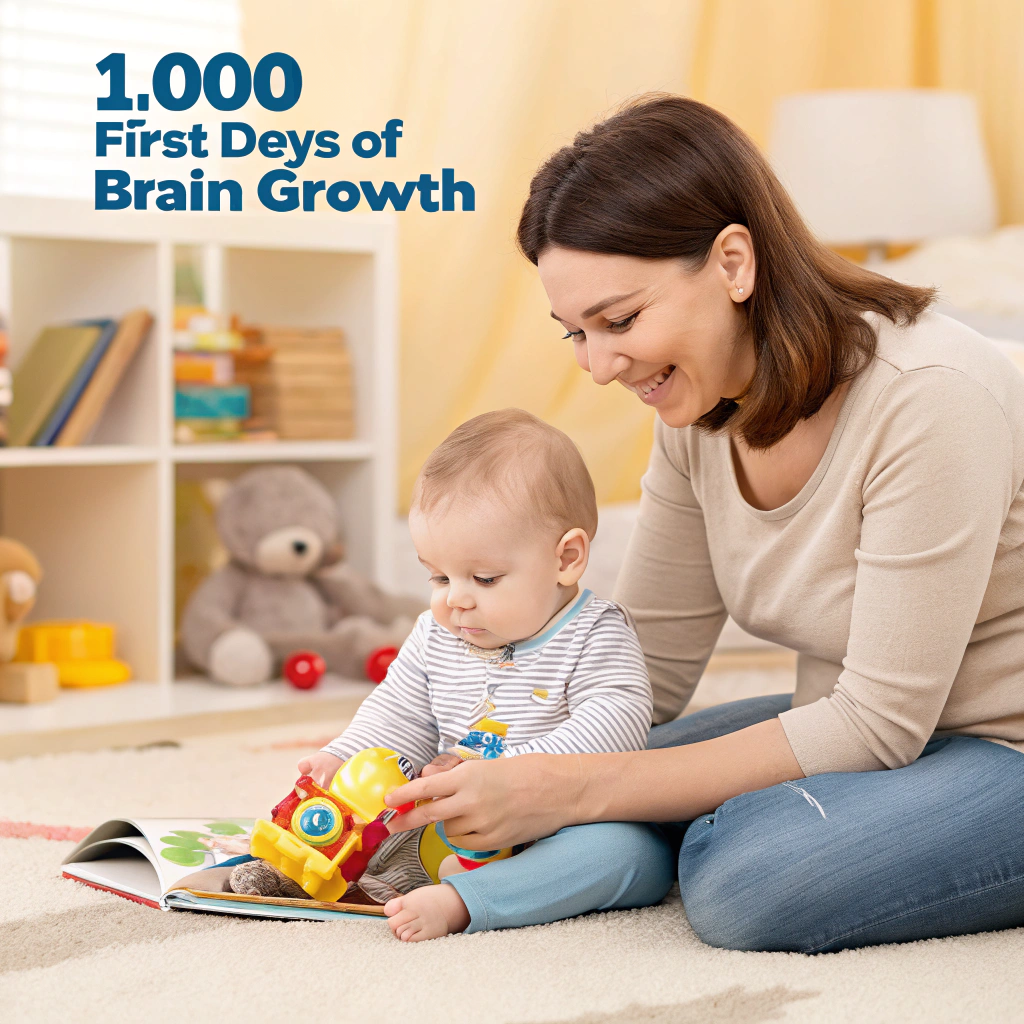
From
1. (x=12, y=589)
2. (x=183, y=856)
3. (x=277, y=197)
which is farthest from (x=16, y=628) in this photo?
(x=183, y=856)

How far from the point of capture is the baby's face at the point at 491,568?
3.51 feet

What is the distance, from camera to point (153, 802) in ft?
4.75

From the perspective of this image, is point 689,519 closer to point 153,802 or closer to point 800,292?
point 800,292

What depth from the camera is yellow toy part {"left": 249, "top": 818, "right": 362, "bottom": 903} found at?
1.00 m

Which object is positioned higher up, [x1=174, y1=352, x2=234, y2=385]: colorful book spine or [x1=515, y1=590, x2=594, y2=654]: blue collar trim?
[x1=174, y1=352, x2=234, y2=385]: colorful book spine

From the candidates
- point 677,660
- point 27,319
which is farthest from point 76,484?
point 677,660

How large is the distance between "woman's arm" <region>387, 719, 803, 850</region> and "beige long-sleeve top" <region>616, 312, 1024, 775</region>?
0.13 ft

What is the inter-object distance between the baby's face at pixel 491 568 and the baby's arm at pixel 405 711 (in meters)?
0.07

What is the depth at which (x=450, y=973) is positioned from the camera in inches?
35.9

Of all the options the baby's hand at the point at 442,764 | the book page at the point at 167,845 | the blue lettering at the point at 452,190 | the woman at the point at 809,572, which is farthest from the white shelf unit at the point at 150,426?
the woman at the point at 809,572

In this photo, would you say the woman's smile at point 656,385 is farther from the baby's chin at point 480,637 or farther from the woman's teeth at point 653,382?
the baby's chin at point 480,637

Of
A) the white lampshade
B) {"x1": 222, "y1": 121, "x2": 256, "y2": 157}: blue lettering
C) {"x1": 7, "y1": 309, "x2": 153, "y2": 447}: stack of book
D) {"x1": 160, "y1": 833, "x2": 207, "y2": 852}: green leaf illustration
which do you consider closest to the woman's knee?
{"x1": 160, "y1": 833, "x2": 207, "y2": 852}: green leaf illustration

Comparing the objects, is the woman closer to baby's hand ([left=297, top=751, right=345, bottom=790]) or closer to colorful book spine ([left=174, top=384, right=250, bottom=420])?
baby's hand ([left=297, top=751, right=345, bottom=790])

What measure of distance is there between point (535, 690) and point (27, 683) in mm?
1072
